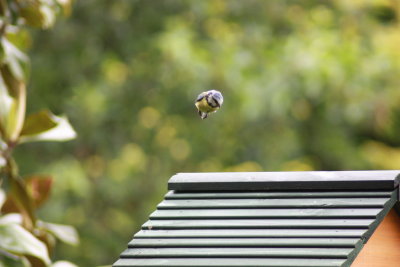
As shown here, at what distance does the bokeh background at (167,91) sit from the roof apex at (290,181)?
6.40 meters

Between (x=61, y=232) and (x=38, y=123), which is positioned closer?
(x=38, y=123)

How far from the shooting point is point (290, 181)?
2.48 m

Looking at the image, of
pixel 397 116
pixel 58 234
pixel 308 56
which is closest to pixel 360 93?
pixel 308 56

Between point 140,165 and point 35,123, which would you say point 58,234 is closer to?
point 35,123

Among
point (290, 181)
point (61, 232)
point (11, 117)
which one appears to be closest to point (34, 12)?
point (11, 117)

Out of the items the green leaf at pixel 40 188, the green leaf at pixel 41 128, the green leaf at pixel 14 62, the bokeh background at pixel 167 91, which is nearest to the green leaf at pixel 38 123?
the green leaf at pixel 41 128

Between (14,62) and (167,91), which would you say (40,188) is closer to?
(14,62)

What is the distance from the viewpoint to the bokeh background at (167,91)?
921 cm

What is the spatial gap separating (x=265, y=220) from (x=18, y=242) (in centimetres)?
63

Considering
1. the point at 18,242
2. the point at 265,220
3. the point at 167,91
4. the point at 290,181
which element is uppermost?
the point at 167,91

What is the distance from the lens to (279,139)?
32.2 ft

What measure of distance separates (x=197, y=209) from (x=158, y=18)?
7565mm

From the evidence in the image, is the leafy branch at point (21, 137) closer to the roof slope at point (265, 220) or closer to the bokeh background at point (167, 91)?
the roof slope at point (265, 220)

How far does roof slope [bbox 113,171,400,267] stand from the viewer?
2209 millimetres
